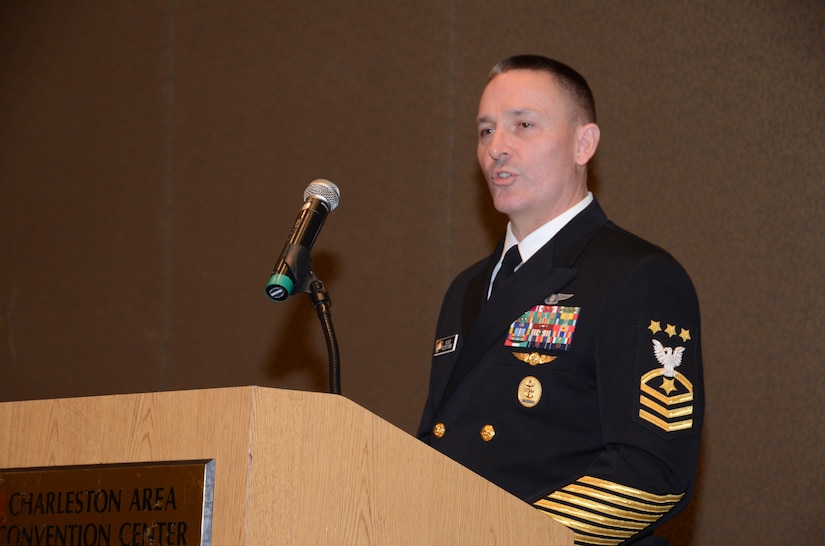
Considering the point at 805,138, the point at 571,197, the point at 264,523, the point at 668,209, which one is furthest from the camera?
the point at 668,209

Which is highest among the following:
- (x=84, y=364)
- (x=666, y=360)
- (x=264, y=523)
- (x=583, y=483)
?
(x=84, y=364)

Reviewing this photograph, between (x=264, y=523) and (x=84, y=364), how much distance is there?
3076 mm

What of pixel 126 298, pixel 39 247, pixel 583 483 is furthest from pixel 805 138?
pixel 39 247

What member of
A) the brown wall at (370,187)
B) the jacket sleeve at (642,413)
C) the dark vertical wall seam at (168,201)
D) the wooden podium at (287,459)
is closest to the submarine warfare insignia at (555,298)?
the jacket sleeve at (642,413)

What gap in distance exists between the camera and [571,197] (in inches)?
83.7

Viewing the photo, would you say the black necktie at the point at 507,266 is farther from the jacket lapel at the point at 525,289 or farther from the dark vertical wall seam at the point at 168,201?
the dark vertical wall seam at the point at 168,201

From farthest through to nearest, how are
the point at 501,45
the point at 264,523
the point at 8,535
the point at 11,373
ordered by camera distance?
the point at 11,373 < the point at 501,45 < the point at 8,535 < the point at 264,523

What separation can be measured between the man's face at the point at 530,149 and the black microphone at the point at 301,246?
498 millimetres

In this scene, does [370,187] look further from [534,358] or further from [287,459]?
[287,459]

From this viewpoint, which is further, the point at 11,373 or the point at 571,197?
the point at 11,373

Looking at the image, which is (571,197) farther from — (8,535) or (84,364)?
(84,364)

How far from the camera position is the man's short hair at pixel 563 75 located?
214 cm

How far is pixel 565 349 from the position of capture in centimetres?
180

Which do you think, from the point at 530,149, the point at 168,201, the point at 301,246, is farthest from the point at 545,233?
the point at 168,201
